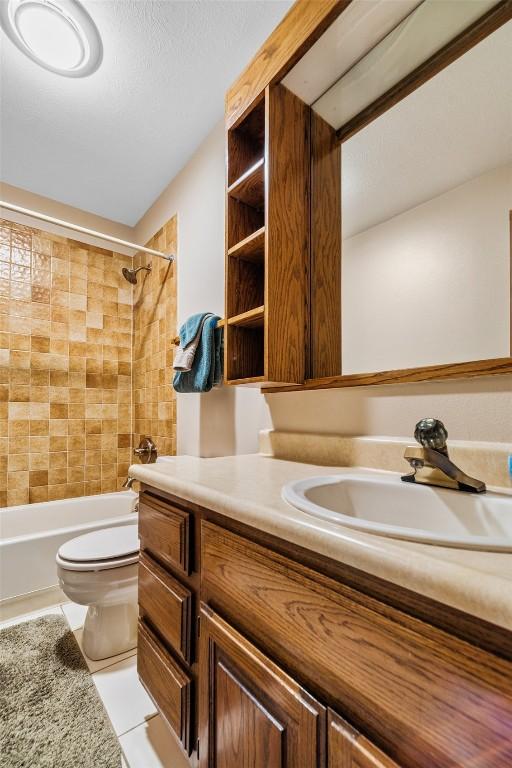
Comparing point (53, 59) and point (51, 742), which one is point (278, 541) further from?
point (53, 59)

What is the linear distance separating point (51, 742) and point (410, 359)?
4.80ft

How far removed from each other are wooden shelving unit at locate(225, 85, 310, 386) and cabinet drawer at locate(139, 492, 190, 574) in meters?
0.46

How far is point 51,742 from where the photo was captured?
99cm

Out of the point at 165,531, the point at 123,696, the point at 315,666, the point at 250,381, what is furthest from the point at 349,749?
the point at 123,696

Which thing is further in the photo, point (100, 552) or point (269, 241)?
point (100, 552)

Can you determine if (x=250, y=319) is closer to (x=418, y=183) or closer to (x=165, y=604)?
(x=418, y=183)

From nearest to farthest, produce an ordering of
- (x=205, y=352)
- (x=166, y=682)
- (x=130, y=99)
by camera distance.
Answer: (x=166, y=682) < (x=205, y=352) < (x=130, y=99)

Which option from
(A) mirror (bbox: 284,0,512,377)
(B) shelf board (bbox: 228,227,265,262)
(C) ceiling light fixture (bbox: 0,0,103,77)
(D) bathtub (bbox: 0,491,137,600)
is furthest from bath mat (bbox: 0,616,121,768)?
(C) ceiling light fixture (bbox: 0,0,103,77)

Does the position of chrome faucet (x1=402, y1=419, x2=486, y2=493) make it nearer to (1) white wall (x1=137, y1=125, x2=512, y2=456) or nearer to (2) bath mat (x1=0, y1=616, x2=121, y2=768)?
(1) white wall (x1=137, y1=125, x2=512, y2=456)

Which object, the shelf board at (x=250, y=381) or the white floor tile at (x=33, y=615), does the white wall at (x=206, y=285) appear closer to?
the shelf board at (x=250, y=381)

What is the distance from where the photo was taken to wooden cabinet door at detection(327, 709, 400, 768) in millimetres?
397

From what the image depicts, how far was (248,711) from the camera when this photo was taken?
0.58m

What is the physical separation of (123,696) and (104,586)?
34 centimetres

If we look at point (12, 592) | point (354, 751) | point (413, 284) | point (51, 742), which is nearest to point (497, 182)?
point (413, 284)
